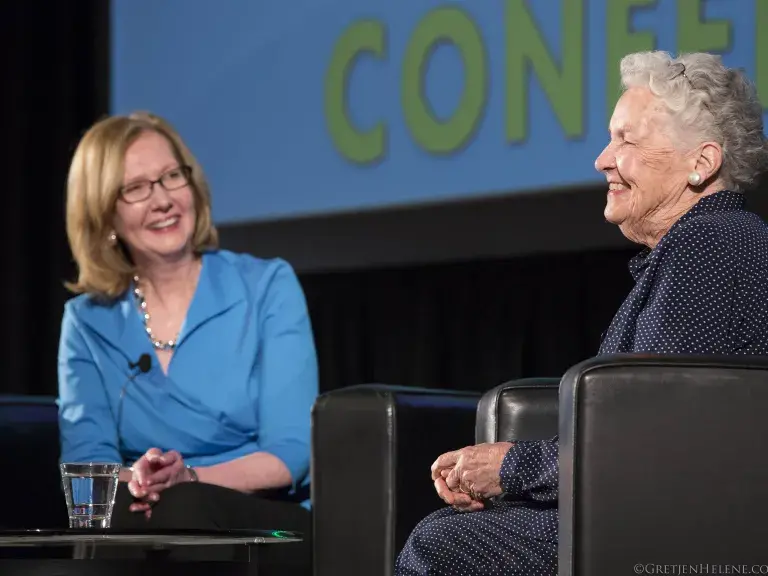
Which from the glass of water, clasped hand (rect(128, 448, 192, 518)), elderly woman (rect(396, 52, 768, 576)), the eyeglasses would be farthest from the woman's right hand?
the eyeglasses

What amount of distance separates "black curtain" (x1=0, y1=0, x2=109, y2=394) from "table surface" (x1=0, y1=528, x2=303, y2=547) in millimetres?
2632

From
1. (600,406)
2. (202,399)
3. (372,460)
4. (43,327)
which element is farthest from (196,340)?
(43,327)

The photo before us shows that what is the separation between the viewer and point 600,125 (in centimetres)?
298

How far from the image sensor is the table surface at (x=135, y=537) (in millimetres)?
1656

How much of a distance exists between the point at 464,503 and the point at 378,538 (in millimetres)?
429

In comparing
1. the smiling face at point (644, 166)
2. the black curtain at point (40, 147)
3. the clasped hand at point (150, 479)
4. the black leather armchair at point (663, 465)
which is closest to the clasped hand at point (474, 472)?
the black leather armchair at point (663, 465)

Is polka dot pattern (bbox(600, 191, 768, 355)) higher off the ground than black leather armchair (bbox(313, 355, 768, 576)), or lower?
higher

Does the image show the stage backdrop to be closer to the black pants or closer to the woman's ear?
the woman's ear

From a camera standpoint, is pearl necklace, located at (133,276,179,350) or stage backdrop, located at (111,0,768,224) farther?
stage backdrop, located at (111,0,768,224)

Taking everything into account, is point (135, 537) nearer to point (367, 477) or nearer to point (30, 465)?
point (367, 477)

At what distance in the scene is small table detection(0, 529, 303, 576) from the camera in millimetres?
1640

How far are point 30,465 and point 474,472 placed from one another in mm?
1267

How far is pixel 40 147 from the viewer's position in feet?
14.2

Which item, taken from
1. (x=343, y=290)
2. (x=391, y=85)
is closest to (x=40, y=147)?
(x=343, y=290)
